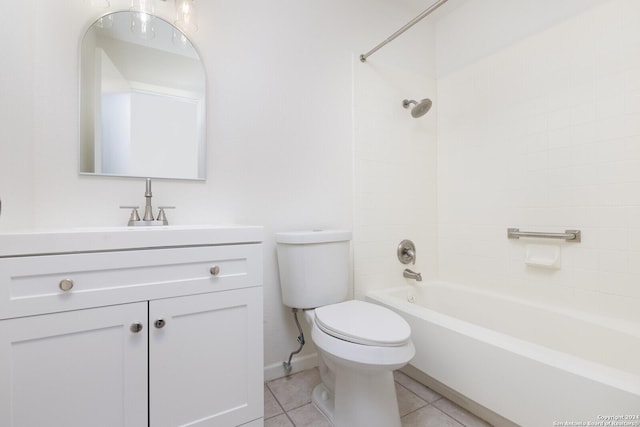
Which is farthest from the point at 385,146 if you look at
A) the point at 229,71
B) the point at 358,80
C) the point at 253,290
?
the point at 253,290

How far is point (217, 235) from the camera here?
1057 millimetres

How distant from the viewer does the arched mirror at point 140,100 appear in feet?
3.99

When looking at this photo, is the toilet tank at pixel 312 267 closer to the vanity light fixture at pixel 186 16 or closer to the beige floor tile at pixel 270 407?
the beige floor tile at pixel 270 407

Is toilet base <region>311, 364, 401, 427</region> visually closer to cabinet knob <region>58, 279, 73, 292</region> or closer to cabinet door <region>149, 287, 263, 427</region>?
cabinet door <region>149, 287, 263, 427</region>

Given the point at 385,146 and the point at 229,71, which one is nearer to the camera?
the point at 229,71

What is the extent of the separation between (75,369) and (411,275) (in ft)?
5.65

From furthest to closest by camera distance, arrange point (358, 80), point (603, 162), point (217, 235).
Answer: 1. point (358, 80)
2. point (603, 162)
3. point (217, 235)

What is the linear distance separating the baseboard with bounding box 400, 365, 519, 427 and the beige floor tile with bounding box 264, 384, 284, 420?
29.6 inches

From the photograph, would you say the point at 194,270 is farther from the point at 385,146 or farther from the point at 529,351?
the point at 385,146

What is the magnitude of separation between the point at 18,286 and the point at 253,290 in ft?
2.16

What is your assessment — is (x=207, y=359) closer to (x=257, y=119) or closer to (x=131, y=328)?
(x=131, y=328)

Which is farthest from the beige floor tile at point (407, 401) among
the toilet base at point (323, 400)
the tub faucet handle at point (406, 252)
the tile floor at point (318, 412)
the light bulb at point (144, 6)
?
the light bulb at point (144, 6)

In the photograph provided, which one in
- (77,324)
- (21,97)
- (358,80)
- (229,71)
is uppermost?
(358,80)

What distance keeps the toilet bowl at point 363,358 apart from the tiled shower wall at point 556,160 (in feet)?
3.25
